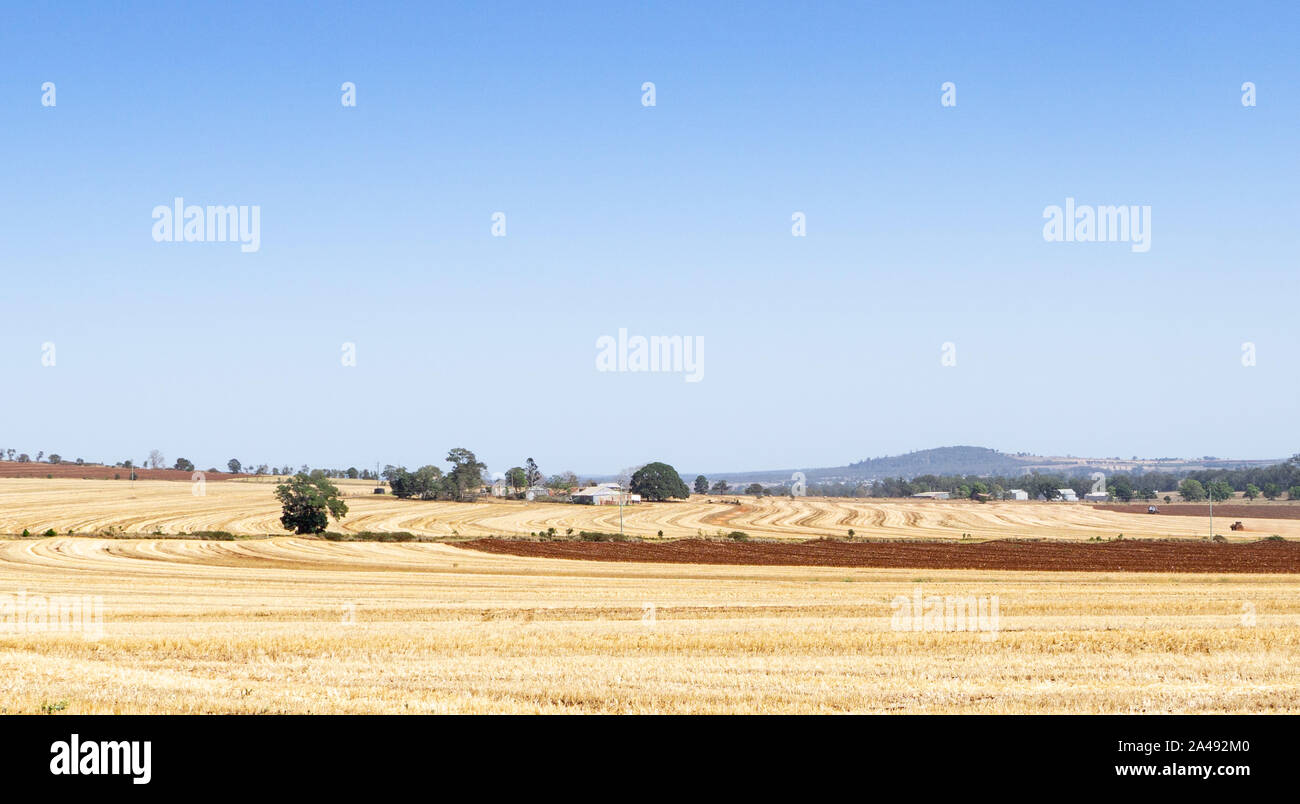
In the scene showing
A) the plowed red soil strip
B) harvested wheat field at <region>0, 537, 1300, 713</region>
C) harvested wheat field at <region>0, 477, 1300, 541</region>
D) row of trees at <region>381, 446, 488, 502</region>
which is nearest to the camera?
harvested wheat field at <region>0, 537, 1300, 713</region>

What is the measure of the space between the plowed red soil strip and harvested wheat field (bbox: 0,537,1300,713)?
56.4 feet

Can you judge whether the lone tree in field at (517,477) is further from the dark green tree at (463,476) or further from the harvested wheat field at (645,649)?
the harvested wheat field at (645,649)

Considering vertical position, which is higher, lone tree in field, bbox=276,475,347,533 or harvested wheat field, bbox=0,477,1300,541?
lone tree in field, bbox=276,475,347,533

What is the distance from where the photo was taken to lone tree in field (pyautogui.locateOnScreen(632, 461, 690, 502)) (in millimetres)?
177625

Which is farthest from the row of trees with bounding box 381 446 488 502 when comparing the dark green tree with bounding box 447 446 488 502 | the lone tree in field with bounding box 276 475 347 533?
the lone tree in field with bounding box 276 475 347 533

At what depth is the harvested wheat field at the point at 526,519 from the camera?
95.3m

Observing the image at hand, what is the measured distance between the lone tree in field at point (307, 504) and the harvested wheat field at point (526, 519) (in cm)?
264

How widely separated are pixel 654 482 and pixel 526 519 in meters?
64.6

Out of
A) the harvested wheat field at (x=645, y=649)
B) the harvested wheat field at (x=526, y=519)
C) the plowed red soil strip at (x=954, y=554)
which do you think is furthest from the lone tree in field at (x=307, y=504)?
the harvested wheat field at (x=645, y=649)

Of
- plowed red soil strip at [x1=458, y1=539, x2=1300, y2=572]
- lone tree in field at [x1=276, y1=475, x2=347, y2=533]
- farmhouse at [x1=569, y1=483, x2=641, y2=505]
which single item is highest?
lone tree in field at [x1=276, y1=475, x2=347, y2=533]

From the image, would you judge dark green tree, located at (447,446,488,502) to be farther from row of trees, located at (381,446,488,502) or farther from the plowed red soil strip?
the plowed red soil strip
